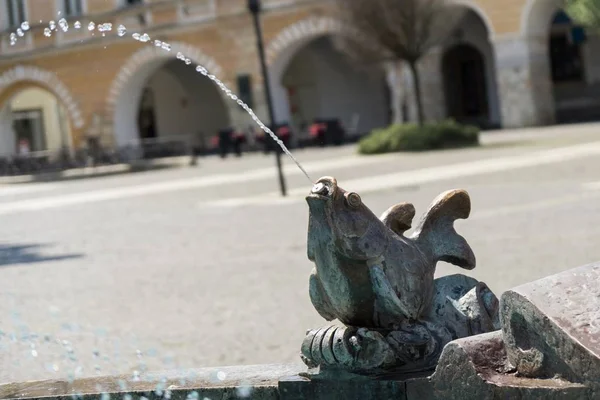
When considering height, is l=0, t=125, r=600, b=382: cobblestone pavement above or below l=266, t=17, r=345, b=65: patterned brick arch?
below

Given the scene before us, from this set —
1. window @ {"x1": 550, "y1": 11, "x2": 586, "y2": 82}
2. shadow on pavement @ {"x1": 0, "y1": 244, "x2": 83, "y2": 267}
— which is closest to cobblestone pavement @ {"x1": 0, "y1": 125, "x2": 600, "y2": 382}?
shadow on pavement @ {"x1": 0, "y1": 244, "x2": 83, "y2": 267}

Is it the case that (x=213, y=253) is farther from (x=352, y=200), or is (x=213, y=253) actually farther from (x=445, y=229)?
(x=352, y=200)

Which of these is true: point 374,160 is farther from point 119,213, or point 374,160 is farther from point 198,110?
point 198,110

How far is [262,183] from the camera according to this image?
19750 mm

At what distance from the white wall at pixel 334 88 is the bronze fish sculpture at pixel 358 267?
1410 inches

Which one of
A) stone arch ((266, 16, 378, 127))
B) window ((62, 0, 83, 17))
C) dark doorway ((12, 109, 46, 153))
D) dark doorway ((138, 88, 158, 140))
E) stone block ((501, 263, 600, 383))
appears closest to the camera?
stone block ((501, 263, 600, 383))

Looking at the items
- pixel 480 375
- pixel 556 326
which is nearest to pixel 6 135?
pixel 480 375

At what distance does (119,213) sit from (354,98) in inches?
895

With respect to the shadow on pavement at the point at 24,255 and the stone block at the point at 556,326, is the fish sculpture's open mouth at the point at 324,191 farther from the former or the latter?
the shadow on pavement at the point at 24,255

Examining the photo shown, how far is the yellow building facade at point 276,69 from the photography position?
31.0 metres

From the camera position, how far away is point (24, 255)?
12273 millimetres

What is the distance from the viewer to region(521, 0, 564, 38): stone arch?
99.8 feet

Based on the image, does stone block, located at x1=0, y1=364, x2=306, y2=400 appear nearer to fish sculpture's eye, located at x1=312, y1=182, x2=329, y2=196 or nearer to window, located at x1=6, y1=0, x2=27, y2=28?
fish sculpture's eye, located at x1=312, y1=182, x2=329, y2=196

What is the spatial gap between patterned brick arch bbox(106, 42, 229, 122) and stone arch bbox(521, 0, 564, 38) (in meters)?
9.99
